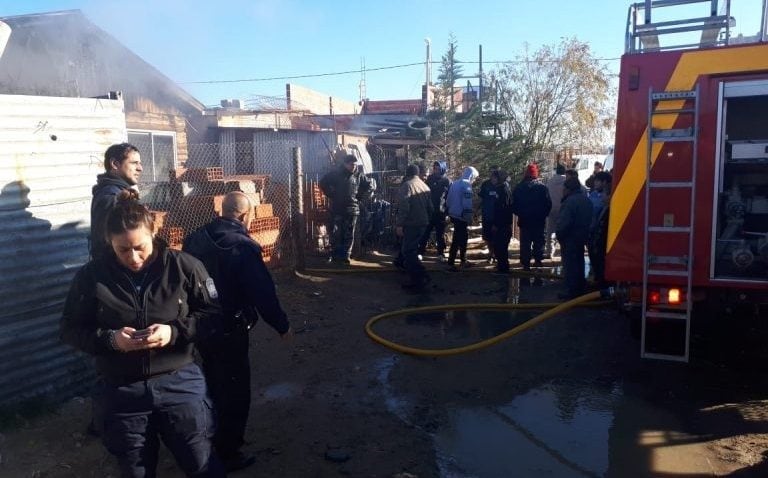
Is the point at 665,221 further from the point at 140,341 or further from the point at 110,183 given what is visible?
the point at 110,183

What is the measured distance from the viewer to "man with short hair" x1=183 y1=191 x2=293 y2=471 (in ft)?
11.8

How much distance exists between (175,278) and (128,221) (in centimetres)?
34

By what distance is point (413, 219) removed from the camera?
8.59 metres

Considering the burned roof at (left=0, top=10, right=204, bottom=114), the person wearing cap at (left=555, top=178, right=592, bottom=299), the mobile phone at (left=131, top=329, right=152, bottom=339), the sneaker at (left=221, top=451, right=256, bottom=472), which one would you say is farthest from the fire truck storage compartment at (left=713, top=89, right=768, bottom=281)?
the burned roof at (left=0, top=10, right=204, bottom=114)

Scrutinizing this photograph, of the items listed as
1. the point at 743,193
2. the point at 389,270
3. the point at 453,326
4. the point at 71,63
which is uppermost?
the point at 71,63

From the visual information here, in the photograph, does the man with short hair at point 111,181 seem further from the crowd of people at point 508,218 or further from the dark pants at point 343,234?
the dark pants at point 343,234

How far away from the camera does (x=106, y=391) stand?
105 inches

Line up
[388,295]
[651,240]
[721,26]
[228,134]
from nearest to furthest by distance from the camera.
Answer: [651,240] < [721,26] < [388,295] < [228,134]

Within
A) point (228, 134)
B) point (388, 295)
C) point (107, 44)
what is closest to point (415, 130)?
point (228, 134)

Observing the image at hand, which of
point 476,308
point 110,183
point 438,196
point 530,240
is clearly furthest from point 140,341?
point 438,196

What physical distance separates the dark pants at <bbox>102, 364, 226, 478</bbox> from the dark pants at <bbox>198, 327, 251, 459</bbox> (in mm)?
776

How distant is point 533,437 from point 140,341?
9.75 feet

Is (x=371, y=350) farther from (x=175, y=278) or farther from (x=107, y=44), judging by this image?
(x=107, y=44)

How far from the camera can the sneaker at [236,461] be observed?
3762 millimetres
